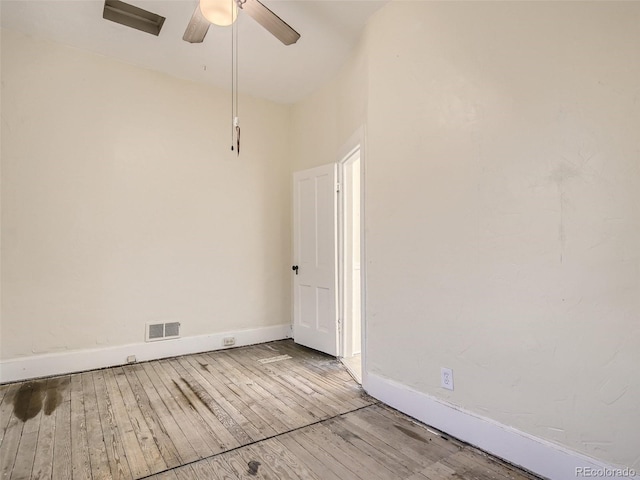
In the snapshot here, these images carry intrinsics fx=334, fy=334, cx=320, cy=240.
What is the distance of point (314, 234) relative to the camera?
3.88m

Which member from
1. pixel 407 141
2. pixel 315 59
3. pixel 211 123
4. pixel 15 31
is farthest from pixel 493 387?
pixel 15 31

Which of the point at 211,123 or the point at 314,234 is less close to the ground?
the point at 211,123

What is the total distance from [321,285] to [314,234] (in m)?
0.59

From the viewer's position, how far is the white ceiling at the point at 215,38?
8.57 ft

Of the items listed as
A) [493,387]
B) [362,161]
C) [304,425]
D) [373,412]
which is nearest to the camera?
[493,387]

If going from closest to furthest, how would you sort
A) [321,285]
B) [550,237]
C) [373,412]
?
[550,237] → [373,412] → [321,285]

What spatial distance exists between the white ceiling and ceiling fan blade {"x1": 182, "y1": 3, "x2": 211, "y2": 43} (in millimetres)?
438

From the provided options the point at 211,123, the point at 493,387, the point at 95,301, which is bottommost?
the point at 493,387

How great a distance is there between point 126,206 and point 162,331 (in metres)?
1.37

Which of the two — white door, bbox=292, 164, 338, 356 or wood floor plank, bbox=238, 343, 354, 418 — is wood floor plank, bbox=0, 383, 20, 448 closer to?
wood floor plank, bbox=238, 343, 354, 418

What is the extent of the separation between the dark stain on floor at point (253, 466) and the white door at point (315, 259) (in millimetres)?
1804

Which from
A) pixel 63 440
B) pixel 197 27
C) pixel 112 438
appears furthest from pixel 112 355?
pixel 197 27

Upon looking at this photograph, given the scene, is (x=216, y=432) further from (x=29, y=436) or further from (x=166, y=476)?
(x=29, y=436)

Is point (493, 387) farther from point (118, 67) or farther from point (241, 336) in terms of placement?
point (118, 67)
